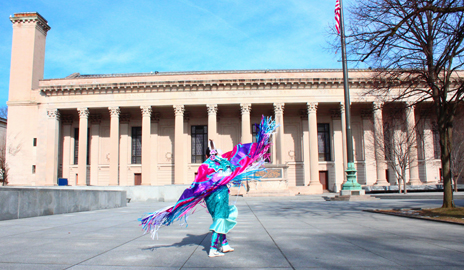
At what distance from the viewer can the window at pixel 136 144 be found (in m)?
42.0

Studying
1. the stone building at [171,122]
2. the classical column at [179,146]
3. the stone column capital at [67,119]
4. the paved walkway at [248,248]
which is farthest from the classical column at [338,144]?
the paved walkway at [248,248]

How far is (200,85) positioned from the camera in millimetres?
37094

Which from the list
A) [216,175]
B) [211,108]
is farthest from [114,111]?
[216,175]

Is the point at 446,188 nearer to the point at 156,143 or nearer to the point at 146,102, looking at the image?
the point at 146,102

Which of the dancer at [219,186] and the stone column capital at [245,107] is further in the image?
the stone column capital at [245,107]

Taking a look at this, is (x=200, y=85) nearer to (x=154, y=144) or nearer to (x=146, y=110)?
(x=146, y=110)

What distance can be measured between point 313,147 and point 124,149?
69.4 ft

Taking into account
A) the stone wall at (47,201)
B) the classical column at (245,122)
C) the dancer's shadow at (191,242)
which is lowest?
the dancer's shadow at (191,242)

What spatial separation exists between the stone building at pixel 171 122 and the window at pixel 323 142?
116mm

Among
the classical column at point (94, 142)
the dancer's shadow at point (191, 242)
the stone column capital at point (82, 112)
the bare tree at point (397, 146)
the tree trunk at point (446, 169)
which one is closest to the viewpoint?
the dancer's shadow at point (191, 242)

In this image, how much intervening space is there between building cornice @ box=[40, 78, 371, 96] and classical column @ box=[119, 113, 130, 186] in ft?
15.0

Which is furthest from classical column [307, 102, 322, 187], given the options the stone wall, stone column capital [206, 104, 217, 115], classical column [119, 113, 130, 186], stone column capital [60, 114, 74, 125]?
stone column capital [60, 114, 74, 125]

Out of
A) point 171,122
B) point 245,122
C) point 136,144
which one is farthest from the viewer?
point 136,144

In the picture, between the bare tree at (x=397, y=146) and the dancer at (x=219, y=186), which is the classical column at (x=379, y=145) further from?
the dancer at (x=219, y=186)
